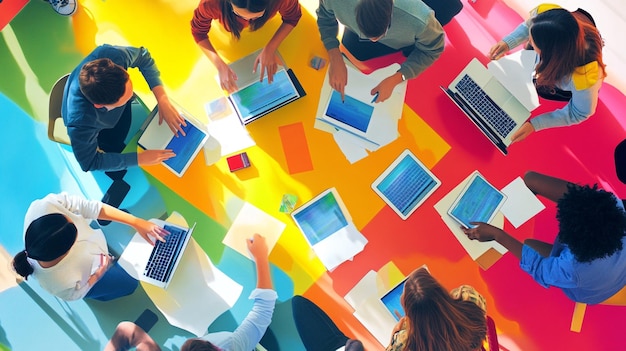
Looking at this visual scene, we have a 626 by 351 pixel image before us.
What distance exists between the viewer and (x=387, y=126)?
2.36m

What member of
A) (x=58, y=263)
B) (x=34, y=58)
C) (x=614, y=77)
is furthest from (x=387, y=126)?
(x=34, y=58)

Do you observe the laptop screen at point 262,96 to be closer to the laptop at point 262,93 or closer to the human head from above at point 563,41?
the laptop at point 262,93

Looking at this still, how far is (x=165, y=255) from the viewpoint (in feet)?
7.38

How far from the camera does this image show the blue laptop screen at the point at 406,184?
231 cm

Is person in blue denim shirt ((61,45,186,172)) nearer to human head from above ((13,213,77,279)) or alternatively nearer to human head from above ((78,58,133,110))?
human head from above ((78,58,133,110))

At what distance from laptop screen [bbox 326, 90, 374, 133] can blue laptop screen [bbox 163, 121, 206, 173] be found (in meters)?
0.73

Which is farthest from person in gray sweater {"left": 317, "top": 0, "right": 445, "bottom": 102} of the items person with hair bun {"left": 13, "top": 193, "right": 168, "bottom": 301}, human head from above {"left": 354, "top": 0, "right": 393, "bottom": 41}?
person with hair bun {"left": 13, "top": 193, "right": 168, "bottom": 301}

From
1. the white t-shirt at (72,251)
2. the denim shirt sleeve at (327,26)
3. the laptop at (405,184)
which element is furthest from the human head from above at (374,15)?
the white t-shirt at (72,251)

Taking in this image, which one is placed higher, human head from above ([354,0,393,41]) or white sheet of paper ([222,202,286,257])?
human head from above ([354,0,393,41])

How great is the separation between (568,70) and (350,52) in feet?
3.49

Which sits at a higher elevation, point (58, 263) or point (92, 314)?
point (58, 263)

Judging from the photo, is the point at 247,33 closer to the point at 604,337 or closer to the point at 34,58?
the point at 34,58

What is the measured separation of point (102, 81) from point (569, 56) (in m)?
2.02

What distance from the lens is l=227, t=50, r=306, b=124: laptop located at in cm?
235
